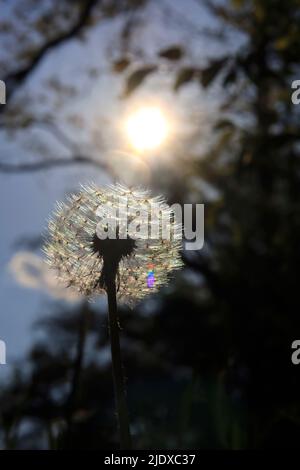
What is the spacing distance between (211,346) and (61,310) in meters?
8.21

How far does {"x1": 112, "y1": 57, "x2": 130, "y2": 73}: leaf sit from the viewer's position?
150 inches

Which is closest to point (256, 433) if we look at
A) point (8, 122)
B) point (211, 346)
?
point (211, 346)

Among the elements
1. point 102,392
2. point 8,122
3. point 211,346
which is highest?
point 8,122

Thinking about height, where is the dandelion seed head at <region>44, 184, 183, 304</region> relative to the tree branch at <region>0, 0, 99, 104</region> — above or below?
below

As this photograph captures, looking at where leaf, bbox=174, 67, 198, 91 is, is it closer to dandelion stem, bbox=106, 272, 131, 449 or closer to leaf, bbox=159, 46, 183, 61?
leaf, bbox=159, 46, 183, 61

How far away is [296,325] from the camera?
8.47m

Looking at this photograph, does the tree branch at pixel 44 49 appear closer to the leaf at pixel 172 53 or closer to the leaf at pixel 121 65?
the leaf at pixel 121 65

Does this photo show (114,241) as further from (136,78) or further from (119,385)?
(136,78)

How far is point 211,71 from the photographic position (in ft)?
10.9

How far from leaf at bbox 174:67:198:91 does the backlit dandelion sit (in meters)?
1.83

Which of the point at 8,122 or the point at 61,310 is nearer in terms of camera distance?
the point at 8,122

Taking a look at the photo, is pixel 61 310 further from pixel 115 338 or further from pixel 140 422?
pixel 115 338
